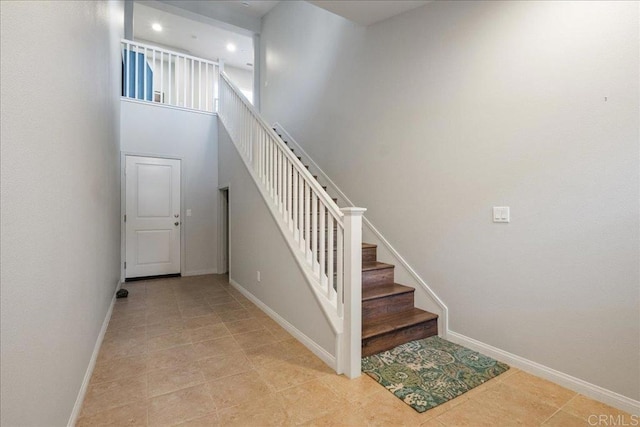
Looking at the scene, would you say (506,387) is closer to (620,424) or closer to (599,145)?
(620,424)

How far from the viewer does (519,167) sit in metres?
2.28

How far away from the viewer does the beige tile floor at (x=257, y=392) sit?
174 cm

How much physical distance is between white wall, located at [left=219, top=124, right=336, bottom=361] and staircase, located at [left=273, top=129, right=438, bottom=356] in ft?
1.40

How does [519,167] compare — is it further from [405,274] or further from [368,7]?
[368,7]

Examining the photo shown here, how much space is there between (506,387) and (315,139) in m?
3.63

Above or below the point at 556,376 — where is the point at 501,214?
above

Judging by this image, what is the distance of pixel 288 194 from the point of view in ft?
10.0

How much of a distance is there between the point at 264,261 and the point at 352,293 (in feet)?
5.19

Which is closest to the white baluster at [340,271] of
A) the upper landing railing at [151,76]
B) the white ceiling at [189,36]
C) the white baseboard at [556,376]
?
the white baseboard at [556,376]

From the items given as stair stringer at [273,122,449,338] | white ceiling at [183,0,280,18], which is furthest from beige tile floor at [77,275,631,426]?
white ceiling at [183,0,280,18]

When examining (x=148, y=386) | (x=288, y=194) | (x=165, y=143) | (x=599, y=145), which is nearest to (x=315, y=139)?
(x=288, y=194)

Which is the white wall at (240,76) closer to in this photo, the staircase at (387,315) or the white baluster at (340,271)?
the staircase at (387,315)

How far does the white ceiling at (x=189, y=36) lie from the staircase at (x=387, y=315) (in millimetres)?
5735

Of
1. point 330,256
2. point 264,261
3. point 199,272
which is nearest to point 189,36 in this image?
point 199,272
